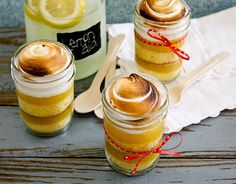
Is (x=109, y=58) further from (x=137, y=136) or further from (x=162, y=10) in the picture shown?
(x=137, y=136)

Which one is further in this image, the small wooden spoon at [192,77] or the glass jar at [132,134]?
the small wooden spoon at [192,77]

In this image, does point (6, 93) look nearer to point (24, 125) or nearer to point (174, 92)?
point (24, 125)

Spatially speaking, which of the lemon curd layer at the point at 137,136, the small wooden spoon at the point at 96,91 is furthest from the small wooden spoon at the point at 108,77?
the lemon curd layer at the point at 137,136

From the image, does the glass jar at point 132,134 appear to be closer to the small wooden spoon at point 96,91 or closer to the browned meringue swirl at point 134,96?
the browned meringue swirl at point 134,96

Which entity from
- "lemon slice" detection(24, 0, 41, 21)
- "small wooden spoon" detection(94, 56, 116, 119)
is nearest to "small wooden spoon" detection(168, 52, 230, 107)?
"small wooden spoon" detection(94, 56, 116, 119)

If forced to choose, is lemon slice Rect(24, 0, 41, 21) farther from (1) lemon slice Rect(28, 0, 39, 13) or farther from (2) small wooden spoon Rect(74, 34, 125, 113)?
(2) small wooden spoon Rect(74, 34, 125, 113)

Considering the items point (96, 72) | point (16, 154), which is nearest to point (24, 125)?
point (16, 154)
